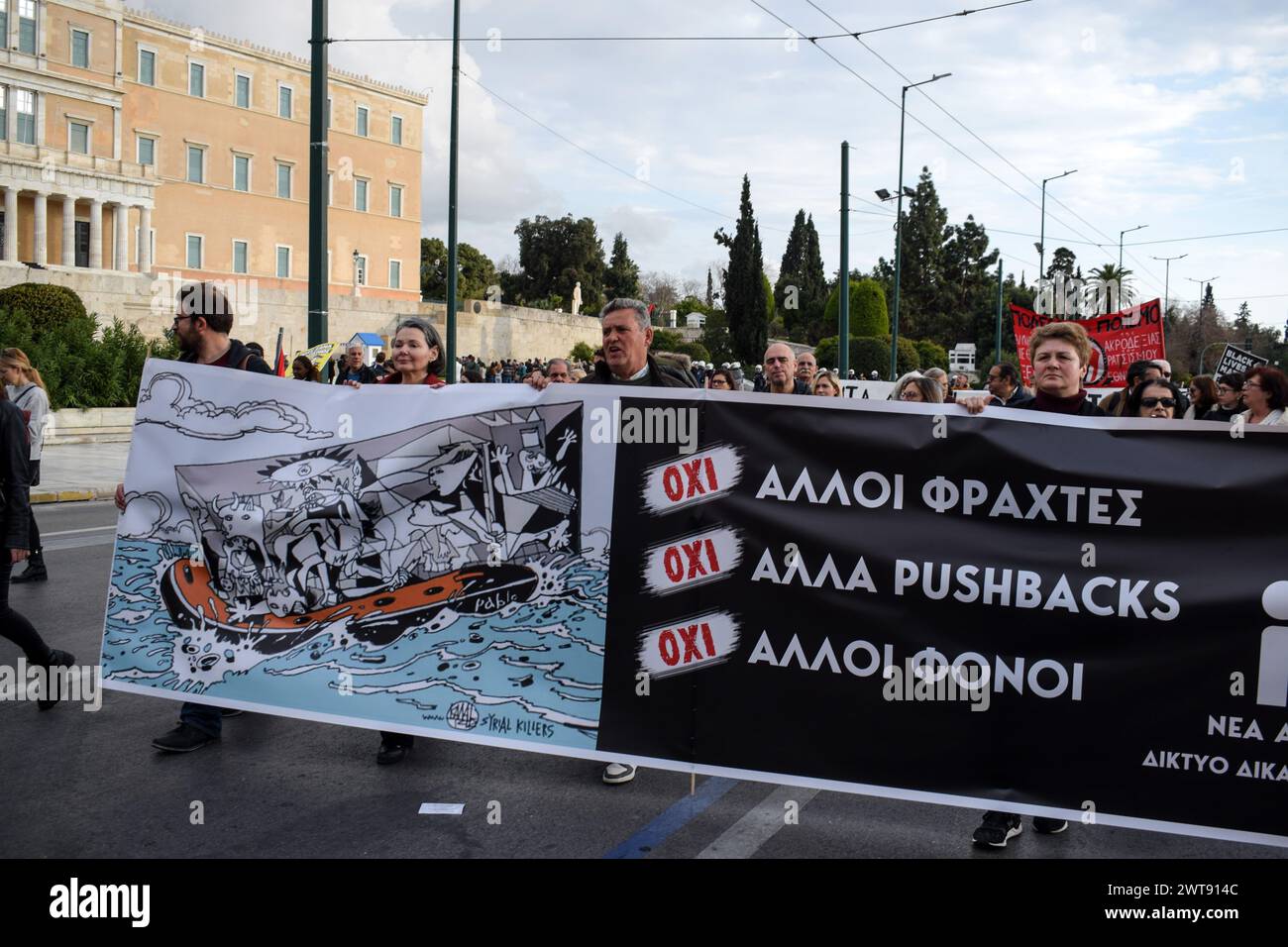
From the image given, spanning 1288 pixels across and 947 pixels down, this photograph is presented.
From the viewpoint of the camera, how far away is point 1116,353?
1337 cm

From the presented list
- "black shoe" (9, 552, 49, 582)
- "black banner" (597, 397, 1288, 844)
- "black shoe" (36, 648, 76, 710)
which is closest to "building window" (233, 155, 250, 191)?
"black shoe" (9, 552, 49, 582)

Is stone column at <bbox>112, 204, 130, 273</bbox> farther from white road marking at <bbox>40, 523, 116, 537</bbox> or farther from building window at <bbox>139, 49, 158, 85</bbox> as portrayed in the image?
white road marking at <bbox>40, 523, 116, 537</bbox>

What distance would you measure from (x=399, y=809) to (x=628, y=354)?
237 centimetres

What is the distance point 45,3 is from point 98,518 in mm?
52334

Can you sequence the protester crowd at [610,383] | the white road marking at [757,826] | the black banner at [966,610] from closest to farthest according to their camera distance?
the black banner at [966,610]
the white road marking at [757,826]
the protester crowd at [610,383]

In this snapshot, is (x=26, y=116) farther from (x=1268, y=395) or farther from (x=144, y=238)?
(x=1268, y=395)

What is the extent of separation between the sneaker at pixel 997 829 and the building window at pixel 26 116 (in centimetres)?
6111

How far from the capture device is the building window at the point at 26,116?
53.3 meters

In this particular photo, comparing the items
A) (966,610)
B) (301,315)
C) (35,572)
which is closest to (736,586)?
(966,610)

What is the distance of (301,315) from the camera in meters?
56.5

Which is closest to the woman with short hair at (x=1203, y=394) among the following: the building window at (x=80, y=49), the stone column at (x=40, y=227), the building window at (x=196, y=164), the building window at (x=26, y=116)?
the stone column at (x=40, y=227)

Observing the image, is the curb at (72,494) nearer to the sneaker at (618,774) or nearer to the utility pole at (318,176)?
the utility pole at (318,176)
